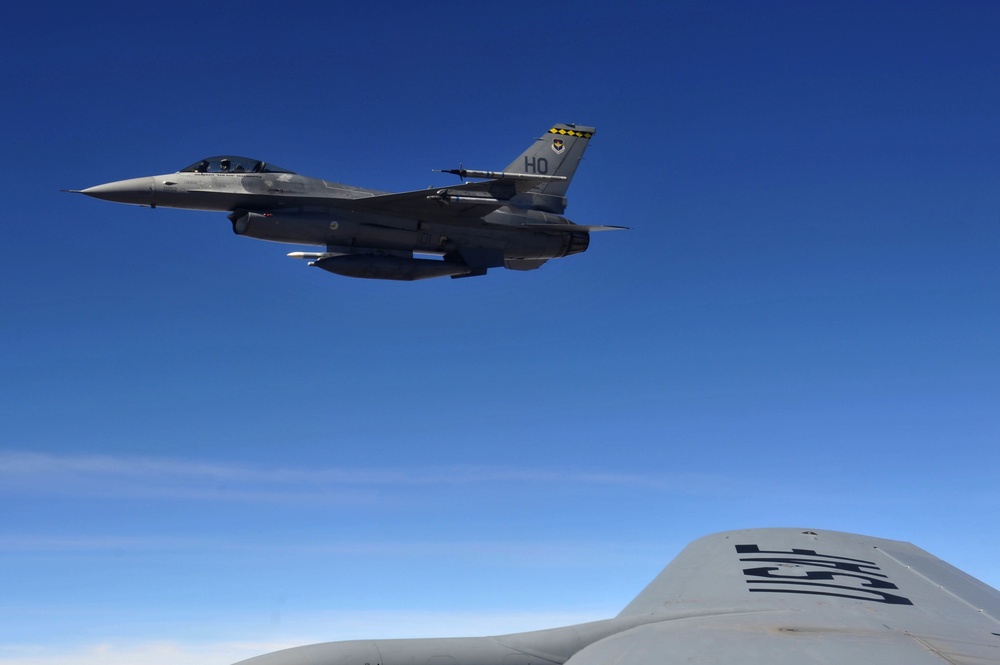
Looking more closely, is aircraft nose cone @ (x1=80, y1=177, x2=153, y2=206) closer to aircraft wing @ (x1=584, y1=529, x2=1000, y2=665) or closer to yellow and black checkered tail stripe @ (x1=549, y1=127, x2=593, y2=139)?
yellow and black checkered tail stripe @ (x1=549, y1=127, x2=593, y2=139)

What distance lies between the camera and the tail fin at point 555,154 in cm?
3825

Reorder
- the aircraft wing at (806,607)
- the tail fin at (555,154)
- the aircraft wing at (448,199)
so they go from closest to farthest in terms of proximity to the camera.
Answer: the aircraft wing at (806,607) → the aircraft wing at (448,199) → the tail fin at (555,154)

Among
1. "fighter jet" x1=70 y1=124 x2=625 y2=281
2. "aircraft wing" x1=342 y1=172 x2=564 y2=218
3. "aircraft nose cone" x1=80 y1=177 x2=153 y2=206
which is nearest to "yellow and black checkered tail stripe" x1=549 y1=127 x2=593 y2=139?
"fighter jet" x1=70 y1=124 x2=625 y2=281

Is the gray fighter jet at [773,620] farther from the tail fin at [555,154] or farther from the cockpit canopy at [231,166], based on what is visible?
the tail fin at [555,154]

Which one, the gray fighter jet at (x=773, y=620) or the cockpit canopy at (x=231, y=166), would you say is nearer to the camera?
the gray fighter jet at (x=773, y=620)

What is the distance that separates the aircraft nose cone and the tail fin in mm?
16134

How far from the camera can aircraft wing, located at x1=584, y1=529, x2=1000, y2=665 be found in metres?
6.20

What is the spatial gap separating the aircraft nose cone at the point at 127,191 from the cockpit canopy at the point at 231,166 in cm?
147

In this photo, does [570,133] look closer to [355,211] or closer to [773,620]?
[355,211]

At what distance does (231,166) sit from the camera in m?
29.9

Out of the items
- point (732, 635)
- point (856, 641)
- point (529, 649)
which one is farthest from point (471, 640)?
point (856, 641)

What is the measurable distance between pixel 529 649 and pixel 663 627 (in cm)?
133

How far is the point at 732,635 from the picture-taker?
670 cm

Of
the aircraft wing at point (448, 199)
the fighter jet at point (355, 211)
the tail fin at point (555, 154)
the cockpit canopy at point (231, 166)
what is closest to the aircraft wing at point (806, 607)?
the fighter jet at point (355, 211)
